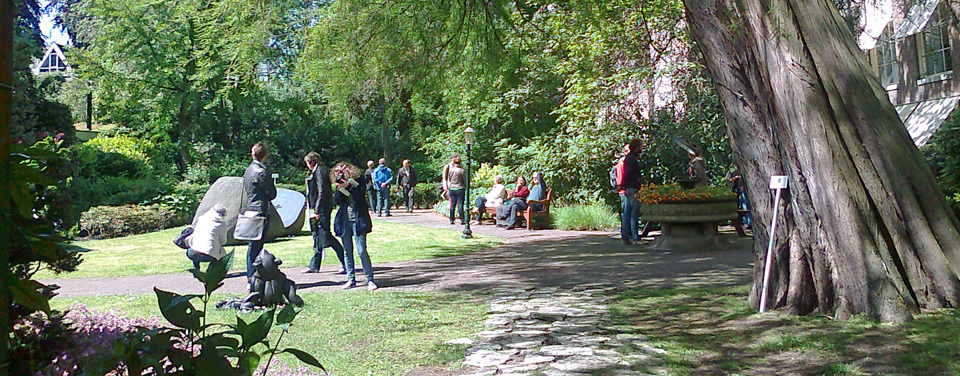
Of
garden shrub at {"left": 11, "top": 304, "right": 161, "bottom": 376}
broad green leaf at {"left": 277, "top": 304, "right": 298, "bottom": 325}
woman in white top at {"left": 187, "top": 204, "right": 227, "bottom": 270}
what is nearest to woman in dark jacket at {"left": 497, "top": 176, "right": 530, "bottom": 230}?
woman in white top at {"left": 187, "top": 204, "right": 227, "bottom": 270}

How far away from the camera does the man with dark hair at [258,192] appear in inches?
341

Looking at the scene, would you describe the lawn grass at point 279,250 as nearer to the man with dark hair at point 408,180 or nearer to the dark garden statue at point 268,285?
the dark garden statue at point 268,285

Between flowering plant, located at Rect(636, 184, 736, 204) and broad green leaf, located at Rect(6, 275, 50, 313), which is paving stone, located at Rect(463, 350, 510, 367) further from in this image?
flowering plant, located at Rect(636, 184, 736, 204)

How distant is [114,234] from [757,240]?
1536 centimetres

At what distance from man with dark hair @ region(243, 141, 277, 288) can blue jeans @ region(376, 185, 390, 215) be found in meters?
15.2

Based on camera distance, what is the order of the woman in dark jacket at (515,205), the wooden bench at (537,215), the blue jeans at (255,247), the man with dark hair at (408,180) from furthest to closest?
the man with dark hair at (408,180), the woman in dark jacket at (515,205), the wooden bench at (537,215), the blue jeans at (255,247)

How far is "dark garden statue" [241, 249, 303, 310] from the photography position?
292 inches

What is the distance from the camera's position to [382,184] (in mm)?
24109

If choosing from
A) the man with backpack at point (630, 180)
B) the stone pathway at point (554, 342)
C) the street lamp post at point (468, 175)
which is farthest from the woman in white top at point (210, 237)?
the street lamp post at point (468, 175)

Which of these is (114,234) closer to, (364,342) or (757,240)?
(364,342)

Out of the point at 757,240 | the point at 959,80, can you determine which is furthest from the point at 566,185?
the point at 757,240

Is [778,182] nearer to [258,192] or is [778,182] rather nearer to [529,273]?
[529,273]

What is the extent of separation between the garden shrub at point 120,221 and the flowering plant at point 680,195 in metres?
12.2

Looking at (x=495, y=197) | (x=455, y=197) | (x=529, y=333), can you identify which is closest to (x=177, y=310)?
(x=529, y=333)
